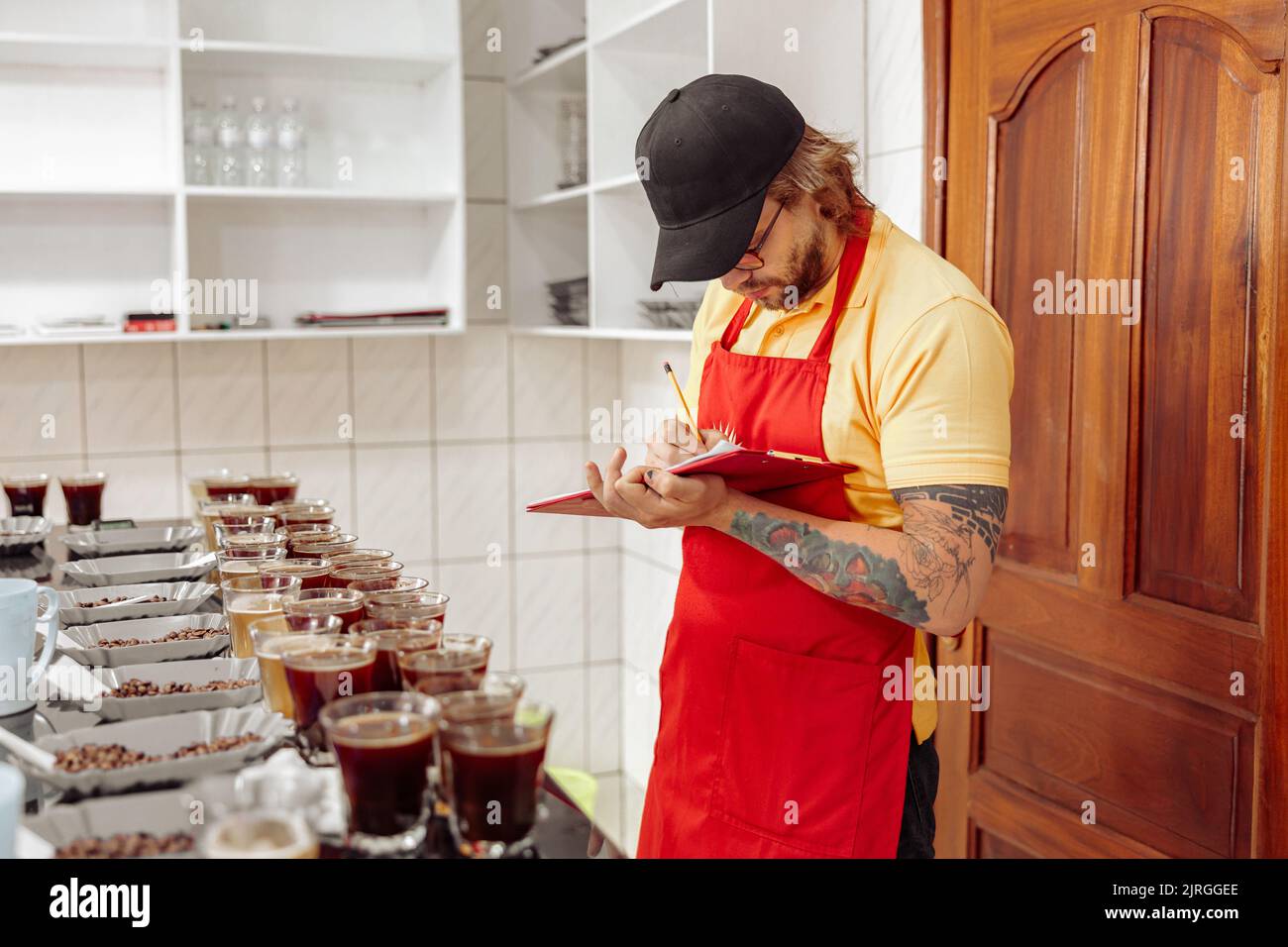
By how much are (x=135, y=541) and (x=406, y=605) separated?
1012 millimetres

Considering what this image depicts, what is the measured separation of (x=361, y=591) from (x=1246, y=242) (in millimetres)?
1360

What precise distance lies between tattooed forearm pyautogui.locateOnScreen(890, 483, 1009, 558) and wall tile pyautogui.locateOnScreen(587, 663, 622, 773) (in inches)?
103

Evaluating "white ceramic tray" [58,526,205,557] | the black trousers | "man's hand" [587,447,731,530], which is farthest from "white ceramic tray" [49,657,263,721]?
the black trousers

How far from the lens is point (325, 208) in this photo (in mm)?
3408

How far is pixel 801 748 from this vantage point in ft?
5.16

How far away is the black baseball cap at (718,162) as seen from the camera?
1.52m

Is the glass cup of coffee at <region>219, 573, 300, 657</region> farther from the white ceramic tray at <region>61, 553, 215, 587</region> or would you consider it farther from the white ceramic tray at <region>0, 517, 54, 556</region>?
the white ceramic tray at <region>0, 517, 54, 556</region>

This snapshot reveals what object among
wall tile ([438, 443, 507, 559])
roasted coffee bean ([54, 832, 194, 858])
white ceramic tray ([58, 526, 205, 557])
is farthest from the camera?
wall tile ([438, 443, 507, 559])

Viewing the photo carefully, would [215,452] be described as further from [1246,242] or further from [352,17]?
[1246,242]

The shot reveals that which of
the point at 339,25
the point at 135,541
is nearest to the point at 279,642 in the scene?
the point at 135,541

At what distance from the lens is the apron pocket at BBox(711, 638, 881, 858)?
1560 mm

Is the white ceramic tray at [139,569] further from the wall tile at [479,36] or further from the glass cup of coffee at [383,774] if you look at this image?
the wall tile at [479,36]

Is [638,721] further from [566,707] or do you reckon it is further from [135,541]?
[135,541]

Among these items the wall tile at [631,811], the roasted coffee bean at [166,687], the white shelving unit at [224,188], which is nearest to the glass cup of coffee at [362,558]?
the roasted coffee bean at [166,687]
